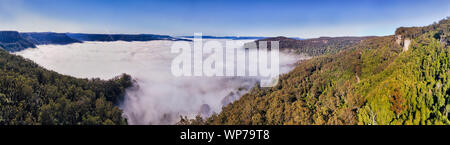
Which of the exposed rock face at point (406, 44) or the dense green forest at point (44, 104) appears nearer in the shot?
the dense green forest at point (44, 104)

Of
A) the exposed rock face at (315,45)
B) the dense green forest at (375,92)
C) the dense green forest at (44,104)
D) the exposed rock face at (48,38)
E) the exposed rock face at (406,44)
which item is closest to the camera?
the dense green forest at (44,104)

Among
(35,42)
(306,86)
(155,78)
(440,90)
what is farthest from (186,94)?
(35,42)

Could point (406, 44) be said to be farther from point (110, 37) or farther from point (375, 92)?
point (110, 37)

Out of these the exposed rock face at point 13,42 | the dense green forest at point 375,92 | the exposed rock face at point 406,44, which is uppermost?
the exposed rock face at point 13,42

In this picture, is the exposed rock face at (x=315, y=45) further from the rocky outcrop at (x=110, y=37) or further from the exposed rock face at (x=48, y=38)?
the exposed rock face at (x=48, y=38)

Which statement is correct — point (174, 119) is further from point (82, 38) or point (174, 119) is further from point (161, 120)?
point (82, 38)

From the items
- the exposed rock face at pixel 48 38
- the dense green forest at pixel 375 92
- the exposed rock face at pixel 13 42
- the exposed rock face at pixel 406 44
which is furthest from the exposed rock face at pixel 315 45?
the exposed rock face at pixel 13 42
